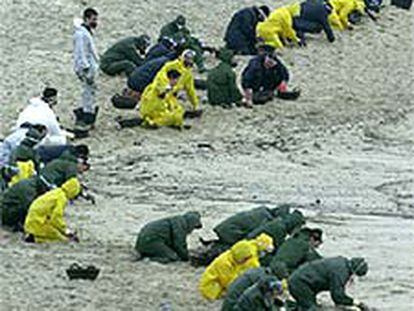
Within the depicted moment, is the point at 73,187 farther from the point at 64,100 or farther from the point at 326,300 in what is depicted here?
the point at 64,100

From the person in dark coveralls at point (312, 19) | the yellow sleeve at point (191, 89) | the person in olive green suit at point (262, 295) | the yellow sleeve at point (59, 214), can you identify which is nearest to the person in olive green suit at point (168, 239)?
the yellow sleeve at point (59, 214)

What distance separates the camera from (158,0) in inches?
1272

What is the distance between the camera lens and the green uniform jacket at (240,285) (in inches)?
619

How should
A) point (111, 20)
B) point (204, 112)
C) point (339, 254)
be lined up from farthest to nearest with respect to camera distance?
point (111, 20), point (204, 112), point (339, 254)

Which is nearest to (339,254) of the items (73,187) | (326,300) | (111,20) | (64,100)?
(326,300)

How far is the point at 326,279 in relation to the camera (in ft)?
53.4

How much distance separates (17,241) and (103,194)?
8.81ft

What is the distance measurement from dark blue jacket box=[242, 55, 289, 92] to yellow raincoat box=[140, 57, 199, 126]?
1.63 m

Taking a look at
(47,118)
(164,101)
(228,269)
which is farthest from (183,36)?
(228,269)

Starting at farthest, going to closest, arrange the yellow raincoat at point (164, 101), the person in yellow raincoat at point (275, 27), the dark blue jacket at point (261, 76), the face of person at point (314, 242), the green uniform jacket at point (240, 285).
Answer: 1. the person in yellow raincoat at point (275, 27)
2. the dark blue jacket at point (261, 76)
3. the yellow raincoat at point (164, 101)
4. the face of person at point (314, 242)
5. the green uniform jacket at point (240, 285)

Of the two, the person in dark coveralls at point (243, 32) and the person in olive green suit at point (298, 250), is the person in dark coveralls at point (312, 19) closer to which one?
the person in dark coveralls at point (243, 32)

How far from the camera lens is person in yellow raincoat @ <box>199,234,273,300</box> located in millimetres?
16797

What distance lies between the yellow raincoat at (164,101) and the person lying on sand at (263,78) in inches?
65.0

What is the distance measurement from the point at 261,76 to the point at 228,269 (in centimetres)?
972
